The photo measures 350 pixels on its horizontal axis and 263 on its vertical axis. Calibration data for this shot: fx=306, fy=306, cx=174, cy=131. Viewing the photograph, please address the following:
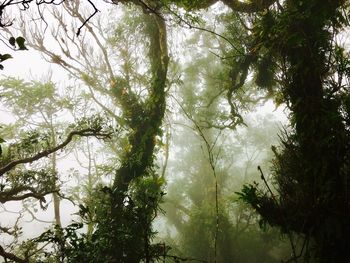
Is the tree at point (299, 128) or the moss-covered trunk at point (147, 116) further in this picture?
the moss-covered trunk at point (147, 116)

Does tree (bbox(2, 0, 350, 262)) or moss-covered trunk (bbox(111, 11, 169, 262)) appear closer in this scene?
tree (bbox(2, 0, 350, 262))

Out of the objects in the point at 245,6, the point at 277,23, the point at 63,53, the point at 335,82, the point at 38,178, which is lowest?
the point at 38,178

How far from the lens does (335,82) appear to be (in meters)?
5.53

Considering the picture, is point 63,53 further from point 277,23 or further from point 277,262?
point 277,262

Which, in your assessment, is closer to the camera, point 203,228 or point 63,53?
point 63,53

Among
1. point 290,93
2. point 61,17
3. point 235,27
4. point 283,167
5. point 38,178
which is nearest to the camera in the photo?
point 283,167

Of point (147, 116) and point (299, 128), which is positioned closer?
point (299, 128)

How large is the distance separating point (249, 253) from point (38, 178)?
12445 millimetres

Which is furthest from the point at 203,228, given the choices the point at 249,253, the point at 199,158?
the point at 199,158

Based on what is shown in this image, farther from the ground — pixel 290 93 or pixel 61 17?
pixel 61 17

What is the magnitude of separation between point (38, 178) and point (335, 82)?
21.9 ft

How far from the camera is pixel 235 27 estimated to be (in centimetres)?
827

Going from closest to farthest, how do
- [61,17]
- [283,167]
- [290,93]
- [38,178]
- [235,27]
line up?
[283,167]
[290,93]
[38,178]
[235,27]
[61,17]

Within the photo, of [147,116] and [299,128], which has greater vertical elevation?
[147,116]
